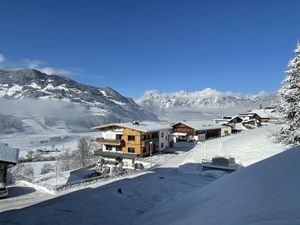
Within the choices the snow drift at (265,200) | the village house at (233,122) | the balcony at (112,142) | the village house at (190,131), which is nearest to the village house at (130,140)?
the balcony at (112,142)

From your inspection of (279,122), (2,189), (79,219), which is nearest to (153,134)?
(279,122)

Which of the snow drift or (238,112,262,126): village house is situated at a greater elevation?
(238,112,262,126): village house

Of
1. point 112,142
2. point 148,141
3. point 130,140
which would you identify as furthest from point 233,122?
point 112,142

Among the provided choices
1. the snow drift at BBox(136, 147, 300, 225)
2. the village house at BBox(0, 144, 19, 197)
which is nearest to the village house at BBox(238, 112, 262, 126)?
the village house at BBox(0, 144, 19, 197)

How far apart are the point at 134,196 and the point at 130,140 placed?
3248 centimetres

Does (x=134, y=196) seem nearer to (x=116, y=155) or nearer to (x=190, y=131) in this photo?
(x=116, y=155)

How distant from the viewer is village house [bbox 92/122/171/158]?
64562 millimetres

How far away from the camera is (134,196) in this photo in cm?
3309

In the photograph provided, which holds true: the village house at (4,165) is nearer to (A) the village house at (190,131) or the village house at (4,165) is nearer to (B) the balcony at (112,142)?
(B) the balcony at (112,142)

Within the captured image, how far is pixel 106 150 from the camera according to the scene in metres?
68.6

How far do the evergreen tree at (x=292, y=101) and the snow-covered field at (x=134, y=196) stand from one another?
1093 cm

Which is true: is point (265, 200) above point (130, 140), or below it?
below

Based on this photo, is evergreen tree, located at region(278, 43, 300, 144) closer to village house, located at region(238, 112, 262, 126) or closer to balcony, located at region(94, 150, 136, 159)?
balcony, located at region(94, 150, 136, 159)

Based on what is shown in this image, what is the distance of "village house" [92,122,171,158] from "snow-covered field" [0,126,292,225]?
3863 mm
